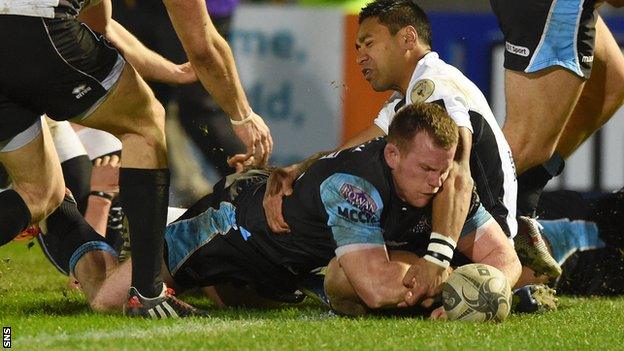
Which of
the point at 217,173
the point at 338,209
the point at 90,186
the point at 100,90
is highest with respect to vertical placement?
the point at 100,90

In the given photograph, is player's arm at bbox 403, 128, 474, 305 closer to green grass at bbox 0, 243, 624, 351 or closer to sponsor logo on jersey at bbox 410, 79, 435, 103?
green grass at bbox 0, 243, 624, 351

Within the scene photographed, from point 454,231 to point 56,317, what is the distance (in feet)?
5.34

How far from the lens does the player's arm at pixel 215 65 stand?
5.59 m

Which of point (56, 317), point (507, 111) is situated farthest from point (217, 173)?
point (56, 317)

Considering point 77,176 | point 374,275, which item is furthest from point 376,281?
point 77,176

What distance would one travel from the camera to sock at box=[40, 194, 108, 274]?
20.5 feet

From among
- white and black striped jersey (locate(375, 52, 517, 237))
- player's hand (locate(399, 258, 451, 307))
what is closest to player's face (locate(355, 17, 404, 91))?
white and black striped jersey (locate(375, 52, 517, 237))

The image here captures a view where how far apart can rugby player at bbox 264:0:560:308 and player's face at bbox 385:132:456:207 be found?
0.24 feet

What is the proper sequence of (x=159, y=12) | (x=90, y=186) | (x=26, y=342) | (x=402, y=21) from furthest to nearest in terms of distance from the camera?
(x=159, y=12), (x=90, y=186), (x=402, y=21), (x=26, y=342)

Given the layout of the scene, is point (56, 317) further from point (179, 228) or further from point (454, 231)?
point (454, 231)

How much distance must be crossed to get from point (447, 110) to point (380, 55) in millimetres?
606

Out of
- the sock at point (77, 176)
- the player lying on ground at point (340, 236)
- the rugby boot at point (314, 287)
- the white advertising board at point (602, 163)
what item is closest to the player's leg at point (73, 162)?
the sock at point (77, 176)

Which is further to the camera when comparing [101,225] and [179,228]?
[101,225]

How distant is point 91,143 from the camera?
816cm
